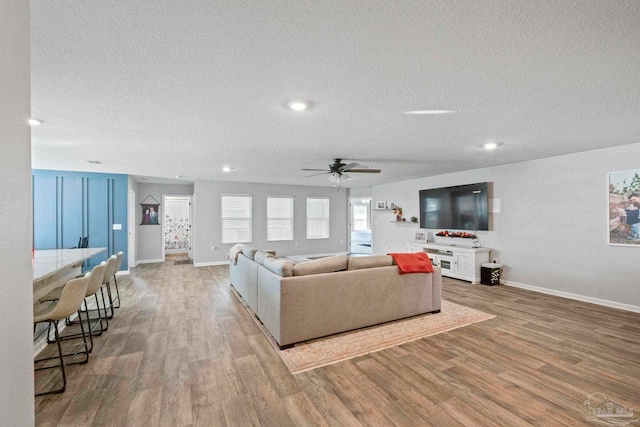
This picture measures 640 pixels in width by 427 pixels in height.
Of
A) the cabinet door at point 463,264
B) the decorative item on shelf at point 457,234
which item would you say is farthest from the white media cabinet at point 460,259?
the decorative item on shelf at point 457,234

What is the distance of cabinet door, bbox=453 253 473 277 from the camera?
5.85 metres

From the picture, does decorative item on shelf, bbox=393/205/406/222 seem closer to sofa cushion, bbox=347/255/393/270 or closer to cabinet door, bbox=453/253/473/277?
cabinet door, bbox=453/253/473/277

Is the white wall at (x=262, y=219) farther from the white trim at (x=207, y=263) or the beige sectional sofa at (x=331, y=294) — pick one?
the beige sectional sofa at (x=331, y=294)

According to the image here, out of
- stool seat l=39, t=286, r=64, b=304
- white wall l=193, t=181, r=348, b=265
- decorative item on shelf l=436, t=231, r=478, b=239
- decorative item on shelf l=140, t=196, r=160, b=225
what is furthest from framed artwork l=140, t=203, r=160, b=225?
decorative item on shelf l=436, t=231, r=478, b=239

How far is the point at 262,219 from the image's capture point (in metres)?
8.61

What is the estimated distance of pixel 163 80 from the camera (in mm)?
2158

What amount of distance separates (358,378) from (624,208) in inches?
182

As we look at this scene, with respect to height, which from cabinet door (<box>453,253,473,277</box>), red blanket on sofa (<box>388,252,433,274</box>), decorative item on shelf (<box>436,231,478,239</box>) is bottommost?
cabinet door (<box>453,253,473,277</box>)

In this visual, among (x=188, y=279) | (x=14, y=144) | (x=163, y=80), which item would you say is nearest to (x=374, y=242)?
(x=188, y=279)

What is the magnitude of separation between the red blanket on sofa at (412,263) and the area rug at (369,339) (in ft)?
2.10

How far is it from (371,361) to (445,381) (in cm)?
65

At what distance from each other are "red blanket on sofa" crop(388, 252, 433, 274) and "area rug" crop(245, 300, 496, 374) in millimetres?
641

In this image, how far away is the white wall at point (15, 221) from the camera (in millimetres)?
839

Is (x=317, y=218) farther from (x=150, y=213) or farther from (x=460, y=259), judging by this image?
(x=150, y=213)
